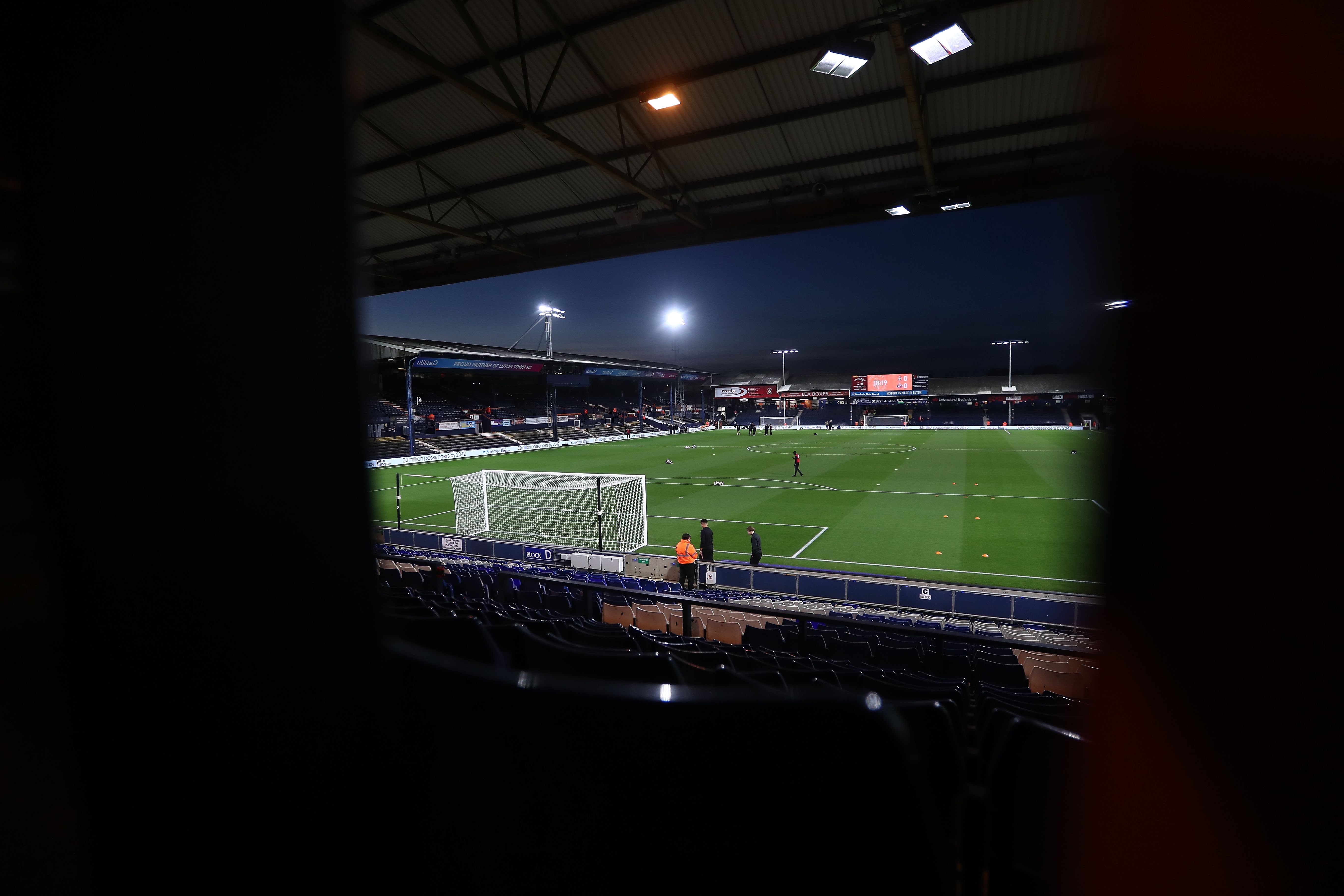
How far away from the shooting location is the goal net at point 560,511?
1736 cm

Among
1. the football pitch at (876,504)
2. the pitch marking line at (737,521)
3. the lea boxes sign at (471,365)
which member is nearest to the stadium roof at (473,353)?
the lea boxes sign at (471,365)

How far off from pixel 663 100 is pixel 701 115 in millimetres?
1329

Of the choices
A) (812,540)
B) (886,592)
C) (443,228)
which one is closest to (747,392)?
(812,540)

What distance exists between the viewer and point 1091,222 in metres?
1.43

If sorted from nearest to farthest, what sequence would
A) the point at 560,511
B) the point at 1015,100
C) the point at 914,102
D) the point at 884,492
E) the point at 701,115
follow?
the point at 914,102
the point at 1015,100
the point at 701,115
the point at 560,511
the point at 884,492

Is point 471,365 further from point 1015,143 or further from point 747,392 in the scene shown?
point 747,392

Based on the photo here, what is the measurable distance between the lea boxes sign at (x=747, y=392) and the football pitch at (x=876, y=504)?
44.9m

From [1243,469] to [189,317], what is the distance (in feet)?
5.82

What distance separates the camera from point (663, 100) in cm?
883

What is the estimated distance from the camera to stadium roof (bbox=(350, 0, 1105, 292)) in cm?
806

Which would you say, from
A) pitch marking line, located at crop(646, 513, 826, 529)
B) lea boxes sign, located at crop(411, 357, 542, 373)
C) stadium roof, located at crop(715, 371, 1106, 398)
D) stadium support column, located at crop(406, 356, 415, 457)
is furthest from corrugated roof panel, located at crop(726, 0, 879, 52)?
stadium roof, located at crop(715, 371, 1106, 398)

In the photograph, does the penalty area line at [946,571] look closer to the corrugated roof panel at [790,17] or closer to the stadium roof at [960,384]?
the corrugated roof panel at [790,17]

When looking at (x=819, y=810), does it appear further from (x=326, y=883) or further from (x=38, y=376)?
(x=38, y=376)

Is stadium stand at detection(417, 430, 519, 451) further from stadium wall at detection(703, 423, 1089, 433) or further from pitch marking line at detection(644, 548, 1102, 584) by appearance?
pitch marking line at detection(644, 548, 1102, 584)
